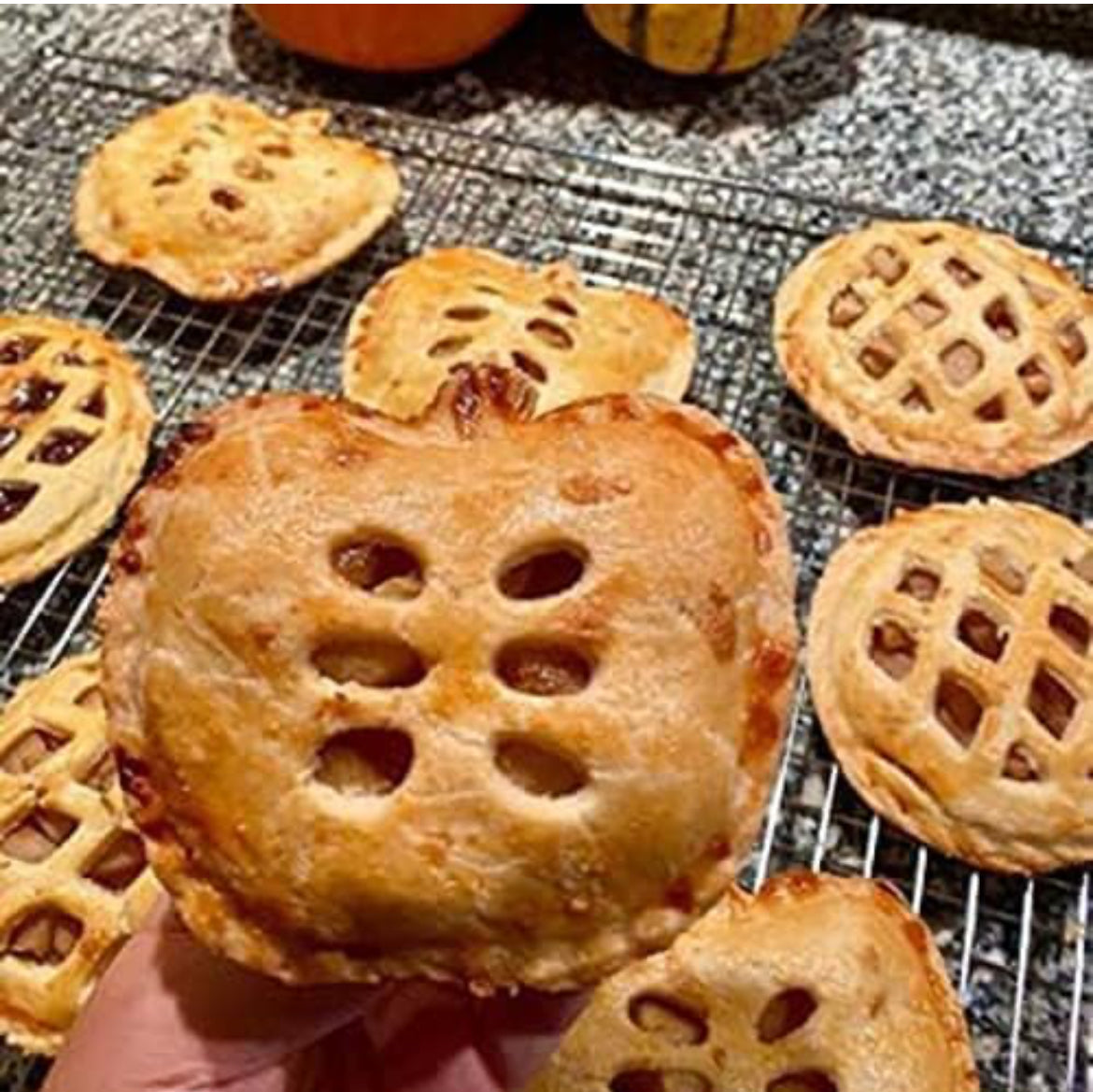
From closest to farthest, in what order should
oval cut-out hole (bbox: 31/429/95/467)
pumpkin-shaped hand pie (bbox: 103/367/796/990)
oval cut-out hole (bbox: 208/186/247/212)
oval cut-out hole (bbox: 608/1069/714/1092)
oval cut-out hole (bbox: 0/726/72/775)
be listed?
pumpkin-shaped hand pie (bbox: 103/367/796/990) → oval cut-out hole (bbox: 608/1069/714/1092) → oval cut-out hole (bbox: 0/726/72/775) → oval cut-out hole (bbox: 31/429/95/467) → oval cut-out hole (bbox: 208/186/247/212)

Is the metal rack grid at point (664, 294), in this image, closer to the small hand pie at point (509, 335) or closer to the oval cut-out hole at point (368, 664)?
the small hand pie at point (509, 335)

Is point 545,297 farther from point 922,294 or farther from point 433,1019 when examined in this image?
point 433,1019

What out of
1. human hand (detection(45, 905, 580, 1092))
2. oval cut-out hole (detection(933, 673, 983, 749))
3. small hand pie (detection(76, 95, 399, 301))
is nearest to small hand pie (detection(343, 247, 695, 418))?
small hand pie (detection(76, 95, 399, 301))

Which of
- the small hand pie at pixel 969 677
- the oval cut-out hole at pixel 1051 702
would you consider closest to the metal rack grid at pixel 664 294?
the small hand pie at pixel 969 677

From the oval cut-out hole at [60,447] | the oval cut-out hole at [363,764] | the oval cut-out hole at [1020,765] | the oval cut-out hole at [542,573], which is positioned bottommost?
the oval cut-out hole at [1020,765]

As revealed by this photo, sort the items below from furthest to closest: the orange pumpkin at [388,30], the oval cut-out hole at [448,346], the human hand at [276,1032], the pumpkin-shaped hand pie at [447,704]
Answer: the orange pumpkin at [388,30], the oval cut-out hole at [448,346], the human hand at [276,1032], the pumpkin-shaped hand pie at [447,704]

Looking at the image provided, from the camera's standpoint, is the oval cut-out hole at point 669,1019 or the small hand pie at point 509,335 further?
the small hand pie at point 509,335

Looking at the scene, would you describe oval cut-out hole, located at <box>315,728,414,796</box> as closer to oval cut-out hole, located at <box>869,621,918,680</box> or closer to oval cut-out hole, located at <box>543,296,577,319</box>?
oval cut-out hole, located at <box>869,621,918,680</box>

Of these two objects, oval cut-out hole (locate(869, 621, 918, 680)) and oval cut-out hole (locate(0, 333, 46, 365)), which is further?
oval cut-out hole (locate(0, 333, 46, 365))
